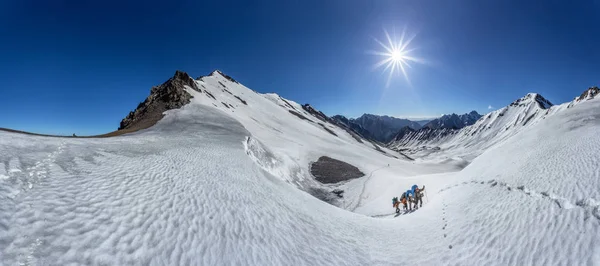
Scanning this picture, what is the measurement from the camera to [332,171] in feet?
155

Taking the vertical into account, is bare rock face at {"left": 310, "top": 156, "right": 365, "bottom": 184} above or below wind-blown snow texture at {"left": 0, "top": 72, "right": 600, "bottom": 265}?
below

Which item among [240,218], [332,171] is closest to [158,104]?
[332,171]

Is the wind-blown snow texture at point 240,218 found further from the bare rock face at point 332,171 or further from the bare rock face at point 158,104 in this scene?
the bare rock face at point 158,104

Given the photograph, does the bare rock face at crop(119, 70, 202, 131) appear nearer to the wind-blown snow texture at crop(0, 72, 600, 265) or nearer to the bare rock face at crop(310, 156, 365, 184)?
the bare rock face at crop(310, 156, 365, 184)

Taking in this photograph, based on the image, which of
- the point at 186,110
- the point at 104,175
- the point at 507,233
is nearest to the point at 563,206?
the point at 507,233

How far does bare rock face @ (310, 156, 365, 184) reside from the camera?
1751 inches

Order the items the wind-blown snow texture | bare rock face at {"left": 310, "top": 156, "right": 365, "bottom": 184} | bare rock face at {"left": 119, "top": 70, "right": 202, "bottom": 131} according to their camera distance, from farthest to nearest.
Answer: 1. bare rock face at {"left": 119, "top": 70, "right": 202, "bottom": 131}
2. bare rock face at {"left": 310, "top": 156, "right": 365, "bottom": 184}
3. the wind-blown snow texture

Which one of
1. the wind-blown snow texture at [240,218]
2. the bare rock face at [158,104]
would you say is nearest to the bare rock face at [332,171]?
the wind-blown snow texture at [240,218]

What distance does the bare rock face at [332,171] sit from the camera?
44.5 m

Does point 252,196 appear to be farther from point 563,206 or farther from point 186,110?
point 186,110

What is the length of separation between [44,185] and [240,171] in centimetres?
1113

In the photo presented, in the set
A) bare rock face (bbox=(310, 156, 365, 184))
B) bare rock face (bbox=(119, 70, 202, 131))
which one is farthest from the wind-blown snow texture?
bare rock face (bbox=(119, 70, 202, 131))

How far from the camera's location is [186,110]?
45031 mm

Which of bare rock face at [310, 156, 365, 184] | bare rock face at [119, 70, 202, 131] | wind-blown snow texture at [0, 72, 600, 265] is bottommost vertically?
bare rock face at [310, 156, 365, 184]
